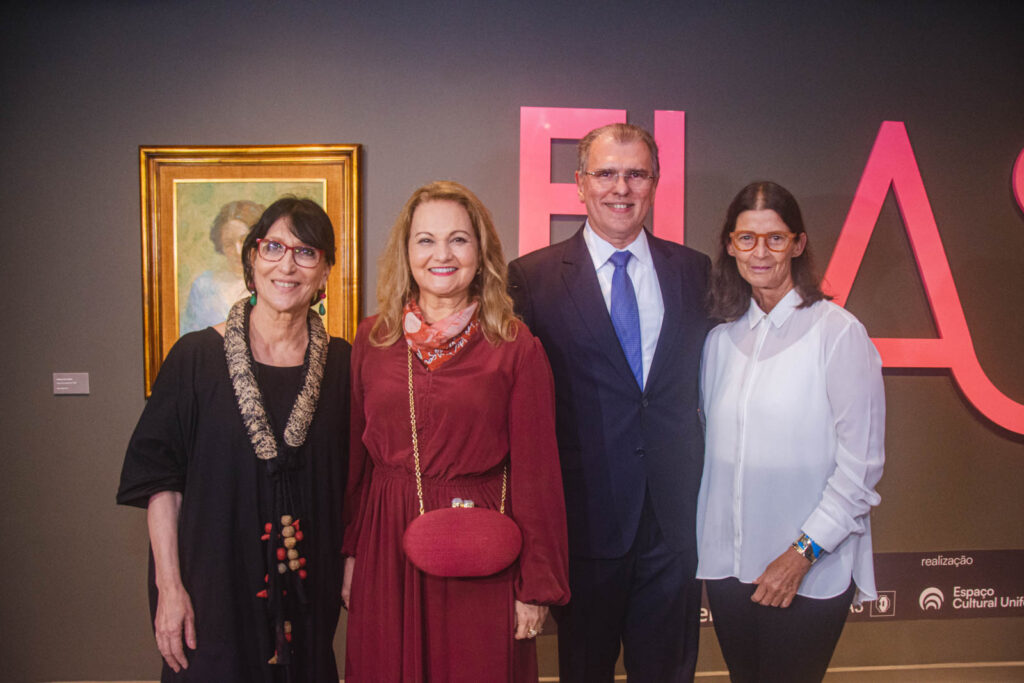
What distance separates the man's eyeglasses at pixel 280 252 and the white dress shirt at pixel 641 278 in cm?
89

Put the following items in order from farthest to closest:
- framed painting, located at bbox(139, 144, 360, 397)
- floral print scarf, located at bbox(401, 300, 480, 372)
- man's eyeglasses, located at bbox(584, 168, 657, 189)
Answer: framed painting, located at bbox(139, 144, 360, 397)
man's eyeglasses, located at bbox(584, 168, 657, 189)
floral print scarf, located at bbox(401, 300, 480, 372)

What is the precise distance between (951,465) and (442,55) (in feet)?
10.4

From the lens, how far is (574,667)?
6.30ft

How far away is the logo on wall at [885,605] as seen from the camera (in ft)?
9.68

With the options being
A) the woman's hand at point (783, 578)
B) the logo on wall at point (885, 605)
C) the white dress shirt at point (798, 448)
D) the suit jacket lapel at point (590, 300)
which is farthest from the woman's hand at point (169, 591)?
the logo on wall at point (885, 605)

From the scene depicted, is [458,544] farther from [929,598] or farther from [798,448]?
[929,598]

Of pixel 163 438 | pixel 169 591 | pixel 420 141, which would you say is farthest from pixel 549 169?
pixel 169 591

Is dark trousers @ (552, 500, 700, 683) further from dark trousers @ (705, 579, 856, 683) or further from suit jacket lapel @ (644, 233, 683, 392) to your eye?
suit jacket lapel @ (644, 233, 683, 392)

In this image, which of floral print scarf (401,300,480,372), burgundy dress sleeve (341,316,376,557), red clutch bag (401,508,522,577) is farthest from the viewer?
burgundy dress sleeve (341,316,376,557)

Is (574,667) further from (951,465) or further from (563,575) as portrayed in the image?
(951,465)

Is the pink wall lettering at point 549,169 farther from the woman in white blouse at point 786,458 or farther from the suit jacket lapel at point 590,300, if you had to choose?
the woman in white blouse at point 786,458

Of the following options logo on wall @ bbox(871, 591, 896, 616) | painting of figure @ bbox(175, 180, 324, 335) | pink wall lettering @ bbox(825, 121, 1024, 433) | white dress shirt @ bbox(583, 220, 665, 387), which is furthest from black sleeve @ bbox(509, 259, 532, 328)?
logo on wall @ bbox(871, 591, 896, 616)

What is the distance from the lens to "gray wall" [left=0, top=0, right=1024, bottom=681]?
2.76 m

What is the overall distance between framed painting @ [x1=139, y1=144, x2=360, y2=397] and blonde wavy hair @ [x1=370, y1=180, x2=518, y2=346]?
1098 mm
